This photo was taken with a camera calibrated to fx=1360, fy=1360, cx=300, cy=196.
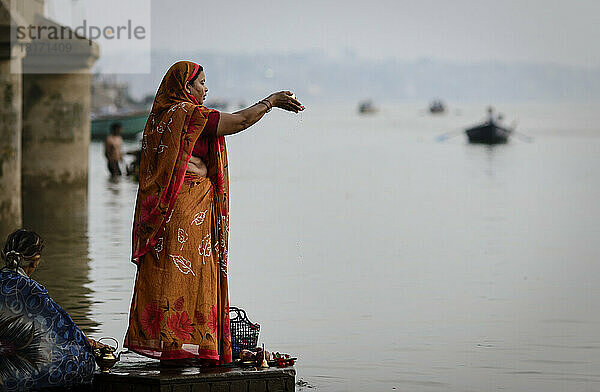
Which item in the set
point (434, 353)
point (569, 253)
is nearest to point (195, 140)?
point (434, 353)

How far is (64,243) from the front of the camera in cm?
1678

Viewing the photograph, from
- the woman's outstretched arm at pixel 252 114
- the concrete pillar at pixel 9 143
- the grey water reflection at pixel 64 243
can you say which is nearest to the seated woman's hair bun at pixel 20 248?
the woman's outstretched arm at pixel 252 114

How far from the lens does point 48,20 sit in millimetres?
22703

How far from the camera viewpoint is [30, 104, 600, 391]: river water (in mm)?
9406

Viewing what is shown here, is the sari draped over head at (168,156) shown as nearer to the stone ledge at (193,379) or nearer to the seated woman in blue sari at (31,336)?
the seated woman in blue sari at (31,336)

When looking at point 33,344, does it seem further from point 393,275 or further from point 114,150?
point 114,150

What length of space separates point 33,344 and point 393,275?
297 inches

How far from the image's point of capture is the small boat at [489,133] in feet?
188

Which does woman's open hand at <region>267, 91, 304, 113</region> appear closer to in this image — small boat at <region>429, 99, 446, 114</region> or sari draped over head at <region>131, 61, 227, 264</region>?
sari draped over head at <region>131, 61, 227, 264</region>

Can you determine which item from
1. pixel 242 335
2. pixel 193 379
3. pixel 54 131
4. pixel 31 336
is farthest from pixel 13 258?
pixel 54 131

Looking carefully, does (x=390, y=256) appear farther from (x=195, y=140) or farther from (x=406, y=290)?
(x=195, y=140)

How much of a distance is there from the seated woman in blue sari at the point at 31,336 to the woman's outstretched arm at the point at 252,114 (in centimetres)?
122

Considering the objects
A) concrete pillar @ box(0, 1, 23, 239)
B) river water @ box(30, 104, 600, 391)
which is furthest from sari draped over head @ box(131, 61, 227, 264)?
concrete pillar @ box(0, 1, 23, 239)

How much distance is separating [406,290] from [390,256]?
304 cm
